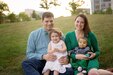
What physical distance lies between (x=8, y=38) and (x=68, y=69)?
15.8 feet

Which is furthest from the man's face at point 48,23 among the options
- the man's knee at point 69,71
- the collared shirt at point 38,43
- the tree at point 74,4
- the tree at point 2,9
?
the tree at point 74,4

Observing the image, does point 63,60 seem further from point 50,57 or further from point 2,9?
point 2,9

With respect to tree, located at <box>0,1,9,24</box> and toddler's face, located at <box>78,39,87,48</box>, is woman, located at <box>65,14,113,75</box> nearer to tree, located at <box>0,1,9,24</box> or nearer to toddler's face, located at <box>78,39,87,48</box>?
toddler's face, located at <box>78,39,87,48</box>

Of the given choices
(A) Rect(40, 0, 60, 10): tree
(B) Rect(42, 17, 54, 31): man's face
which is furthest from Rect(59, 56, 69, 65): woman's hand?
(A) Rect(40, 0, 60, 10): tree

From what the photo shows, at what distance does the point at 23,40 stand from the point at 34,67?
4.35 m

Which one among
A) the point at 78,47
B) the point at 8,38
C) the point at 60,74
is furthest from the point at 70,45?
the point at 8,38

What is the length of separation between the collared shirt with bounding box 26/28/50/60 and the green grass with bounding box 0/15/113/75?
7.46 ft

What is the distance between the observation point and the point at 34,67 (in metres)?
4.61

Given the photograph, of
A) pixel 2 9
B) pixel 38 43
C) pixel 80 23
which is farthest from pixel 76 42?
pixel 2 9

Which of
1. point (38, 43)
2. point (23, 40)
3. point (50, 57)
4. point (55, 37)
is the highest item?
point (55, 37)

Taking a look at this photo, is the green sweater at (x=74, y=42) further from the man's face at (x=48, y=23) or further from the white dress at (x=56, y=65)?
the man's face at (x=48, y=23)

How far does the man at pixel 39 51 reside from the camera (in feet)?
15.0

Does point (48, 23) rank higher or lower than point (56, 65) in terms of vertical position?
higher

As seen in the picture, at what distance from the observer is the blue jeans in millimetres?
4523
